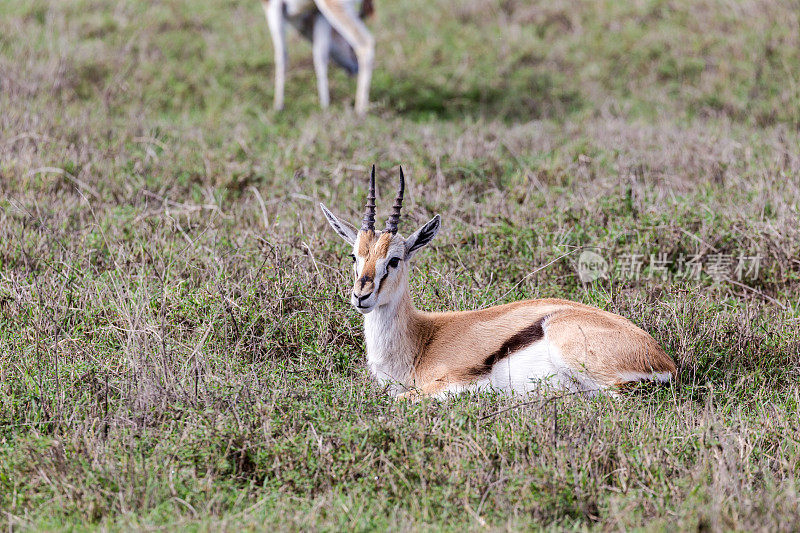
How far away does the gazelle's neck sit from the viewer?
14.7 feet

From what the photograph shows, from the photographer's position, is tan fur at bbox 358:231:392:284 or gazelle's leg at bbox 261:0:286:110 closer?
tan fur at bbox 358:231:392:284

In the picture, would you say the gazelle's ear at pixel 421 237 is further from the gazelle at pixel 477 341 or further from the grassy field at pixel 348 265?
the grassy field at pixel 348 265

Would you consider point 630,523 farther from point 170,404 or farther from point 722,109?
point 722,109

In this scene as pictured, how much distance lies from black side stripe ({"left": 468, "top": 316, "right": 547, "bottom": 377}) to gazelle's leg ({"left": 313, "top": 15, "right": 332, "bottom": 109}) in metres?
5.92

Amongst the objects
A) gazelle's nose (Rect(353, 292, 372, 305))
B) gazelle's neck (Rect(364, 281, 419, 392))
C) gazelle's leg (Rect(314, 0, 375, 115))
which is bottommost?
gazelle's neck (Rect(364, 281, 419, 392))

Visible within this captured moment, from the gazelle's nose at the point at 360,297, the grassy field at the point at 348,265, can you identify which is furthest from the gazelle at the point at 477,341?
the grassy field at the point at 348,265

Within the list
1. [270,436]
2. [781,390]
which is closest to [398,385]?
[270,436]

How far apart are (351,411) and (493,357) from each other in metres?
0.82

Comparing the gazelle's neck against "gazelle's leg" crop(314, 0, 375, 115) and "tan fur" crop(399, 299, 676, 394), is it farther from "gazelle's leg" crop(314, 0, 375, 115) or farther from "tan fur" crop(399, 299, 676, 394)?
"gazelle's leg" crop(314, 0, 375, 115)

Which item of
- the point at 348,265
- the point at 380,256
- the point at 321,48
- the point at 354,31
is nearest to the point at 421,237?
the point at 380,256

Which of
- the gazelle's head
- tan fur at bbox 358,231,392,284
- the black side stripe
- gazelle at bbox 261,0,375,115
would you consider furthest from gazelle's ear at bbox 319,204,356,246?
gazelle at bbox 261,0,375,115

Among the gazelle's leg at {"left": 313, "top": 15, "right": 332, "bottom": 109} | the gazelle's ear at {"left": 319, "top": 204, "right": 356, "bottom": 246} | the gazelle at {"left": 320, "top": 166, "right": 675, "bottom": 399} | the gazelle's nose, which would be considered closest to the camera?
the gazelle's nose

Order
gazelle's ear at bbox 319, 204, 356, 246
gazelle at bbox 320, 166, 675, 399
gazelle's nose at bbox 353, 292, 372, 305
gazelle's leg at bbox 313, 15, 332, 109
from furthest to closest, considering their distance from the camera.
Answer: gazelle's leg at bbox 313, 15, 332, 109, gazelle's ear at bbox 319, 204, 356, 246, gazelle at bbox 320, 166, 675, 399, gazelle's nose at bbox 353, 292, 372, 305

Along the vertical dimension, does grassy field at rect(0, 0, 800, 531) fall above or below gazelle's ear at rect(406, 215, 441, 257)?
below
